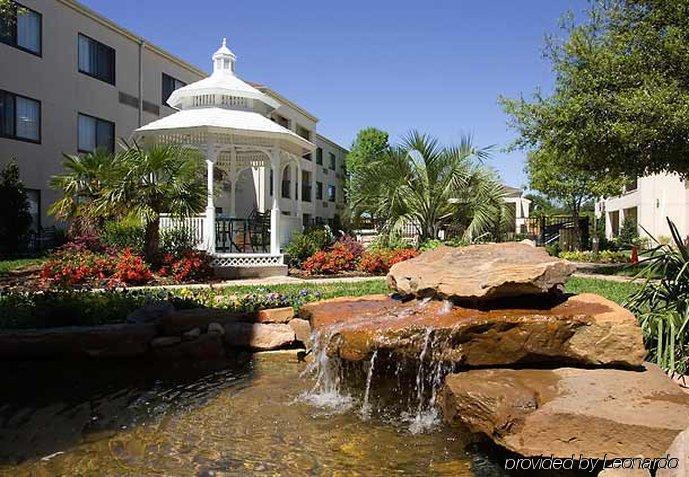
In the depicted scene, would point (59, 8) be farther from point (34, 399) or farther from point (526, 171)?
point (526, 171)

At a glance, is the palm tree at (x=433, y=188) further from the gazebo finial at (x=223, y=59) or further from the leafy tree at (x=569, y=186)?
the leafy tree at (x=569, y=186)

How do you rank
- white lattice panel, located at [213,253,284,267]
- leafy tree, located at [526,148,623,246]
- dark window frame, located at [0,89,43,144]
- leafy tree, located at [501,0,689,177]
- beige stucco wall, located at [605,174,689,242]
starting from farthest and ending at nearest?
leafy tree, located at [526,148,623,246], beige stucco wall, located at [605,174,689,242], dark window frame, located at [0,89,43,144], white lattice panel, located at [213,253,284,267], leafy tree, located at [501,0,689,177]

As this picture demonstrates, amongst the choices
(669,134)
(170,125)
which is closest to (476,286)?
(669,134)

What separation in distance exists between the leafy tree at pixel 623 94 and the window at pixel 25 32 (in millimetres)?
17164

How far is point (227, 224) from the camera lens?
57.7ft

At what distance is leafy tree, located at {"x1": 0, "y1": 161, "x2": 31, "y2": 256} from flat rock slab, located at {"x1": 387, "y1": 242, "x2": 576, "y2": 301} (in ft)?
51.8

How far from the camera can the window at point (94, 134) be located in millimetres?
24562

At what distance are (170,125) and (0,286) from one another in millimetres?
6279

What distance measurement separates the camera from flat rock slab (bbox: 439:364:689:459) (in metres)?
4.27

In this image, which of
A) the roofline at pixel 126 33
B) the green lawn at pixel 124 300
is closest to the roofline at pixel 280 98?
the roofline at pixel 126 33

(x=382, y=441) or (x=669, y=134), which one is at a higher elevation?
(x=669, y=134)

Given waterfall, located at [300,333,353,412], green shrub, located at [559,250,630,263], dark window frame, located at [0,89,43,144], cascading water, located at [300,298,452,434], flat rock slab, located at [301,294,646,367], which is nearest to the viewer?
flat rock slab, located at [301,294,646,367]

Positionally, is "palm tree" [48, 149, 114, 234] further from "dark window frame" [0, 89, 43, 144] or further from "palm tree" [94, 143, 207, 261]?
"dark window frame" [0, 89, 43, 144]

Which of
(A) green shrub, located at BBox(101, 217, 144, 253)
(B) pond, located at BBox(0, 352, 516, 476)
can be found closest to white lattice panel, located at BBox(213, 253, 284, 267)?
(A) green shrub, located at BBox(101, 217, 144, 253)
